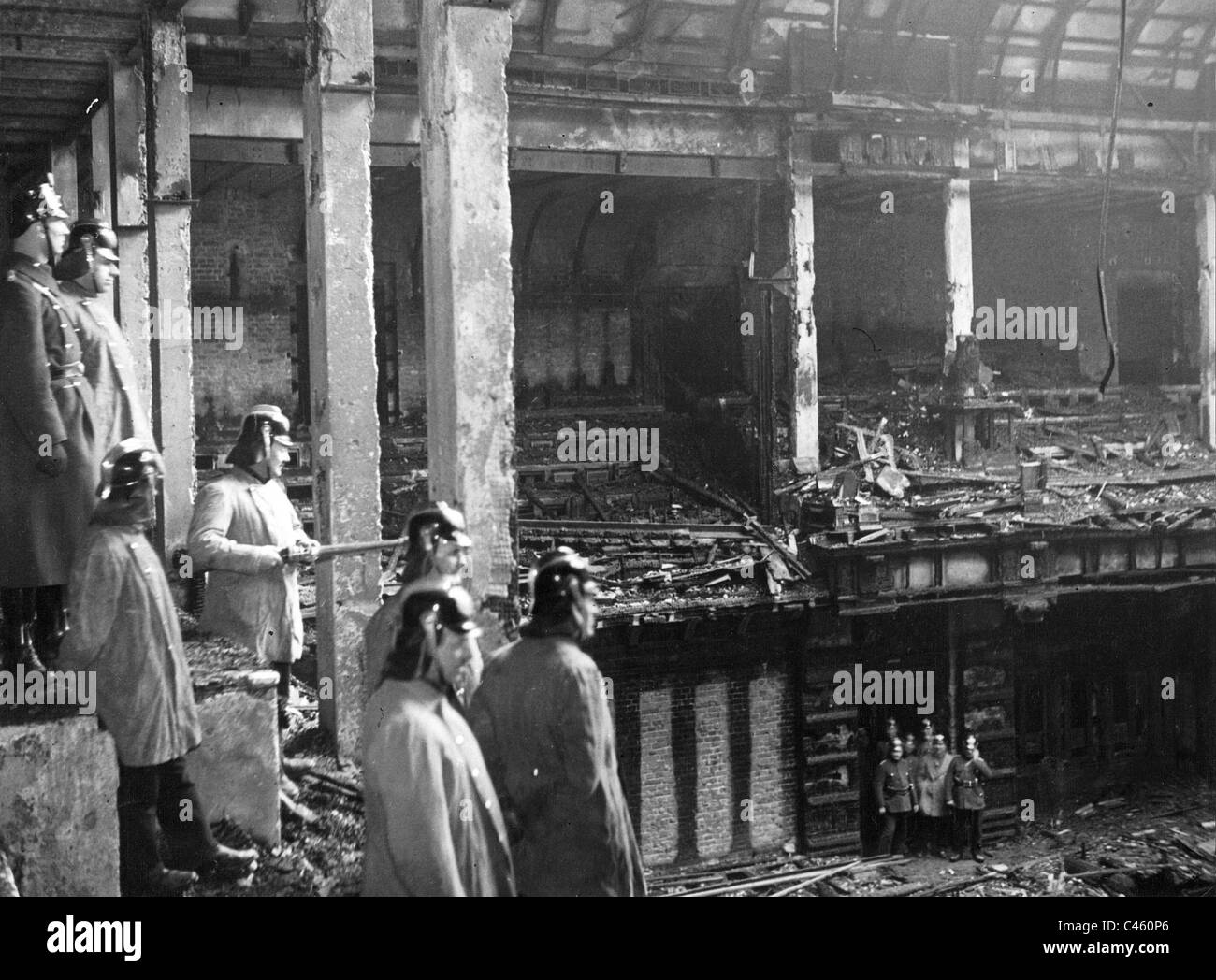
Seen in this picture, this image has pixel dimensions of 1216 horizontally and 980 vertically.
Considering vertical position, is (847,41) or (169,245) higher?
(847,41)

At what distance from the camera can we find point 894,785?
520 inches

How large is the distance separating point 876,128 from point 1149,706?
7517mm

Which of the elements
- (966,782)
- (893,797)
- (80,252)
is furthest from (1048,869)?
(80,252)

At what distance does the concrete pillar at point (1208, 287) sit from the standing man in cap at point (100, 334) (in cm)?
1612

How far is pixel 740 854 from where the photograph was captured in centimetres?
1348

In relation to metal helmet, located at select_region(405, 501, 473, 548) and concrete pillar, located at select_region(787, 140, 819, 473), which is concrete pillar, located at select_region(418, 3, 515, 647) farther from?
concrete pillar, located at select_region(787, 140, 819, 473)

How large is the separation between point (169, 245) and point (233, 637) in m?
3.48

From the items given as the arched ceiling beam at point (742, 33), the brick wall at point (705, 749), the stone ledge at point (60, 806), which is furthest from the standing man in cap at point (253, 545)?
the arched ceiling beam at point (742, 33)

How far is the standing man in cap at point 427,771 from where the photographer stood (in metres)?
5.21

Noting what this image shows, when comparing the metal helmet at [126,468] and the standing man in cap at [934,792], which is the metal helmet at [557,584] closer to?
the metal helmet at [126,468]

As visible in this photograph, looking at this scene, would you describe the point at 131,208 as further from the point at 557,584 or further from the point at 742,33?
the point at 742,33

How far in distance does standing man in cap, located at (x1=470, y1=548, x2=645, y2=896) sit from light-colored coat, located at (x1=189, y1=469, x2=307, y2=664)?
1.80 m

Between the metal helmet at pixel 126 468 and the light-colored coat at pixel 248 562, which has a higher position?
the metal helmet at pixel 126 468

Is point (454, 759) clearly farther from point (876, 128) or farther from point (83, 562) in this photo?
point (876, 128)
